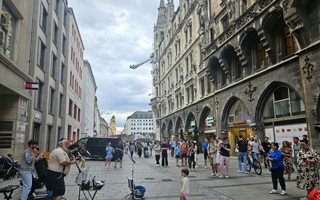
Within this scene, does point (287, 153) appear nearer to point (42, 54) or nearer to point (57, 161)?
point (57, 161)

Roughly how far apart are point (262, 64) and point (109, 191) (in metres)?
14.4

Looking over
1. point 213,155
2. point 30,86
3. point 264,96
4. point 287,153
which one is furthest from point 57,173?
point 264,96

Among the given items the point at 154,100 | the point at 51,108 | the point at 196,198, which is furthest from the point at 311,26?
the point at 154,100

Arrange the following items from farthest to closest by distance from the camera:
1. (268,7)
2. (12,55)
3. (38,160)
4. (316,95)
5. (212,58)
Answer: (212,58) → (268,7) → (12,55) → (316,95) → (38,160)

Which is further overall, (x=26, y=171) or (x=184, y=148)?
(x=184, y=148)

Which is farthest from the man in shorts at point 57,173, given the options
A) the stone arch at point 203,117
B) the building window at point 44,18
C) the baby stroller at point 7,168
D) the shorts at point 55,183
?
the stone arch at point 203,117

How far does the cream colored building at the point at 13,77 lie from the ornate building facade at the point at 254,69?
14.7 m

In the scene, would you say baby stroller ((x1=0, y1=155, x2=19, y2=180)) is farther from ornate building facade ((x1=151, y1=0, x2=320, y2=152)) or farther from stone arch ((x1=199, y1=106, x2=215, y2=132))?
stone arch ((x1=199, y1=106, x2=215, y2=132))

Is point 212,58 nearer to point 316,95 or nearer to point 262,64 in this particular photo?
point 262,64

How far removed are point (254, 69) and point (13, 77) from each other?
15.9 m

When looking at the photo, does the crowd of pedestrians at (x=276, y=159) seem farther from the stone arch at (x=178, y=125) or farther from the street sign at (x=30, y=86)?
the stone arch at (x=178, y=125)

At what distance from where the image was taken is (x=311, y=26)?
44.0ft

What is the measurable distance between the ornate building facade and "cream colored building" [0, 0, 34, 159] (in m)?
14.7

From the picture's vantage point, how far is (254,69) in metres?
19.2
